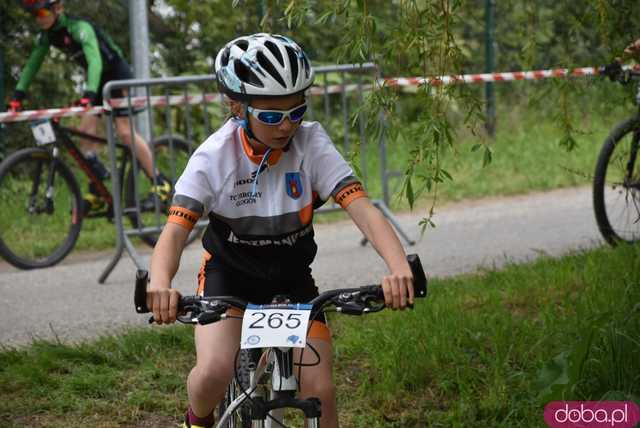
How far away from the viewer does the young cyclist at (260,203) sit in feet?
12.5

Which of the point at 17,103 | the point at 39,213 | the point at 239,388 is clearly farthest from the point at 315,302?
the point at 17,103

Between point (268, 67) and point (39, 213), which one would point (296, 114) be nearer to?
point (268, 67)

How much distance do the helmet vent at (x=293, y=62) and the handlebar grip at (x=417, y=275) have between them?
2.43ft

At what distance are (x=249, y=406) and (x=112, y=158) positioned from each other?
16.4 feet

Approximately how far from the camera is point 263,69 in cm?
380

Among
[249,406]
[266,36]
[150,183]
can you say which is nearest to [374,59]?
[266,36]

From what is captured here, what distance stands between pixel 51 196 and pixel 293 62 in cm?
567

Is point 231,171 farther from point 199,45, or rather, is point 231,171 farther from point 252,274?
point 199,45

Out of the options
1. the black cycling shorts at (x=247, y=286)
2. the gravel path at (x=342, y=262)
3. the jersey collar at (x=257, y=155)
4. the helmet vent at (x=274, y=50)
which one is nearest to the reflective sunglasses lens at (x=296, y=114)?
the helmet vent at (x=274, y=50)

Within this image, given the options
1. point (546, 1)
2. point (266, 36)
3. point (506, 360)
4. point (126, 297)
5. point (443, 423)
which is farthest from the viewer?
point (546, 1)

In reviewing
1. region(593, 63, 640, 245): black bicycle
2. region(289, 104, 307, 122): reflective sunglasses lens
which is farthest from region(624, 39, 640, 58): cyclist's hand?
region(289, 104, 307, 122): reflective sunglasses lens

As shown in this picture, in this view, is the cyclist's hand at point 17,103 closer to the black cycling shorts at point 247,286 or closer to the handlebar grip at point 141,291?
the black cycling shorts at point 247,286

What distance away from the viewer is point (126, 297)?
7859 mm

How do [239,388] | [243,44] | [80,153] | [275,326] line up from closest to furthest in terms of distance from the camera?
[275,326] → [239,388] → [243,44] → [80,153]
